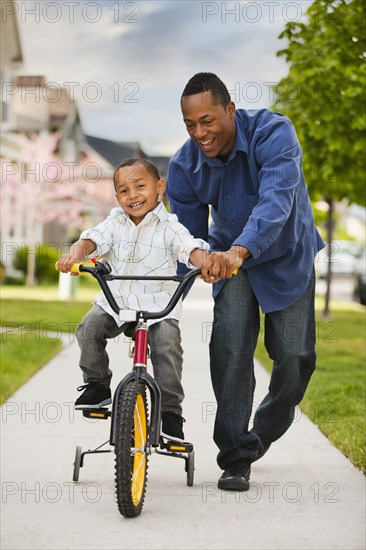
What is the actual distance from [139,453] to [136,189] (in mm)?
1202

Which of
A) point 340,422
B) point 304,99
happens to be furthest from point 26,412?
point 304,99

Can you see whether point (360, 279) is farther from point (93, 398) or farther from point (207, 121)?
point (207, 121)

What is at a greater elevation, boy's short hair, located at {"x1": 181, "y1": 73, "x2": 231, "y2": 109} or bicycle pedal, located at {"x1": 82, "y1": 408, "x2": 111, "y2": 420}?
boy's short hair, located at {"x1": 181, "y1": 73, "x2": 231, "y2": 109}

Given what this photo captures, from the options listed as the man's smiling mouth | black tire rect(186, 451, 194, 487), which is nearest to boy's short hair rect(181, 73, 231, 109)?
the man's smiling mouth

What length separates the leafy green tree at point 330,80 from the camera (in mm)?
10828

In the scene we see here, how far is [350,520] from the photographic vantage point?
464 centimetres

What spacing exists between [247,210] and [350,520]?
1516 millimetres

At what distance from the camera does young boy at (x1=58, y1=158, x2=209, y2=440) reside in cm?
472

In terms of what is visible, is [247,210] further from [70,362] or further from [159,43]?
[159,43]

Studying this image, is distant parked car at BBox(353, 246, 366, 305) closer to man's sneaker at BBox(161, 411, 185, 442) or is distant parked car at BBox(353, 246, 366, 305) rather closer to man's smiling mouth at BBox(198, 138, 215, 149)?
man's sneaker at BBox(161, 411, 185, 442)

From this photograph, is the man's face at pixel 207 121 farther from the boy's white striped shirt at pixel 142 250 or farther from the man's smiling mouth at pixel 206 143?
the boy's white striped shirt at pixel 142 250

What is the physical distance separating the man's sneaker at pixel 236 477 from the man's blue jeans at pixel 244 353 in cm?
4

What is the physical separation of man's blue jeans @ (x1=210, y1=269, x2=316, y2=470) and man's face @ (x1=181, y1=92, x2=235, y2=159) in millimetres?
679

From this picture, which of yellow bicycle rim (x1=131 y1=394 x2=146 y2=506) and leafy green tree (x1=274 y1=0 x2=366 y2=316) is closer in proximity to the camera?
yellow bicycle rim (x1=131 y1=394 x2=146 y2=506)
